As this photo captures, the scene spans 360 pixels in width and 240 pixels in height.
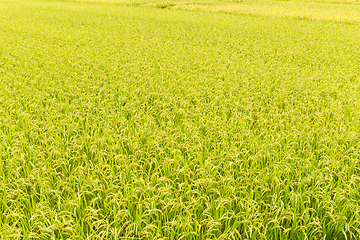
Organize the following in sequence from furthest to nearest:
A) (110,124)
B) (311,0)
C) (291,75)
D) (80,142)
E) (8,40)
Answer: (311,0) < (8,40) < (291,75) < (110,124) < (80,142)

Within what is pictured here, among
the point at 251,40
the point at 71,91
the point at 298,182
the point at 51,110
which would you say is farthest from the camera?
the point at 251,40

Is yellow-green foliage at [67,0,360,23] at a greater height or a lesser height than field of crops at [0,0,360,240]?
greater

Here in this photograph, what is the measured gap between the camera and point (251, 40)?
12.6m

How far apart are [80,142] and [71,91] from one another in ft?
7.88

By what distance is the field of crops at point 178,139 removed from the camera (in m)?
2.75

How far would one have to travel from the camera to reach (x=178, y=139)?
4.34 metres

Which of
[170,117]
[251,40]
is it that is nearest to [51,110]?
[170,117]

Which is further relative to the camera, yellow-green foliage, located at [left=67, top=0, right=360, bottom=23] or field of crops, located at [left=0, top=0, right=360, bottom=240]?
yellow-green foliage, located at [left=67, top=0, right=360, bottom=23]

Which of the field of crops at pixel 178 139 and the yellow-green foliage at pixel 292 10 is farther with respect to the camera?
the yellow-green foliage at pixel 292 10

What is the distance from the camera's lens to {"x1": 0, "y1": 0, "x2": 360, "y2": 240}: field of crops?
275cm

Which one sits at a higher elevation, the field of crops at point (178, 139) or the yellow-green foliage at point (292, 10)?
the yellow-green foliage at point (292, 10)

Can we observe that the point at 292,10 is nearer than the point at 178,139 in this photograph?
No

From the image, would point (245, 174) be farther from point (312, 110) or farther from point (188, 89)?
point (188, 89)

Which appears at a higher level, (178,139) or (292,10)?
(292,10)
